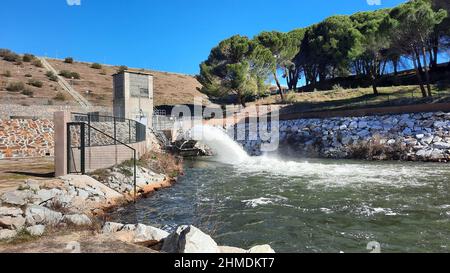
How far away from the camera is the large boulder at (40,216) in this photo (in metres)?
7.07

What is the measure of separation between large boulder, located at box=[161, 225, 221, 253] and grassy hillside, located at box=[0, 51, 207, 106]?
26399 mm

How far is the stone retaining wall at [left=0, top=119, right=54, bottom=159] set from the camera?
722 inches

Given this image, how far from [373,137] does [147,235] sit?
21.1 m

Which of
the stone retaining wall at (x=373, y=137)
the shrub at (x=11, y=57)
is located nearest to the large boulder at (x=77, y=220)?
the stone retaining wall at (x=373, y=137)

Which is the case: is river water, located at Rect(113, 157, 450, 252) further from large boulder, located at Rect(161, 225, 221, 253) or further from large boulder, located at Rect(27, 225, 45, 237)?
large boulder, located at Rect(27, 225, 45, 237)

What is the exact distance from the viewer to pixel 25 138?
1927cm

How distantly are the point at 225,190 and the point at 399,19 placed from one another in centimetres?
2548

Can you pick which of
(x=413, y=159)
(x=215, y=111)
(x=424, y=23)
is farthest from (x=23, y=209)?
(x=215, y=111)

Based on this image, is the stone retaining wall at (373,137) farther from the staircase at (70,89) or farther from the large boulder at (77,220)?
the staircase at (70,89)

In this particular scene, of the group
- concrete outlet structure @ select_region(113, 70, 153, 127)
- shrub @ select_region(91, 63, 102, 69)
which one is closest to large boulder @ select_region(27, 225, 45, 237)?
concrete outlet structure @ select_region(113, 70, 153, 127)

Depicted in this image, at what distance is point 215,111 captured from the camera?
42.8m

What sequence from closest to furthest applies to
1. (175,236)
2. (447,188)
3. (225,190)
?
1. (175,236)
2. (447,188)
3. (225,190)

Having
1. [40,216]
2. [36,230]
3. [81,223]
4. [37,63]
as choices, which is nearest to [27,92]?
[37,63]
